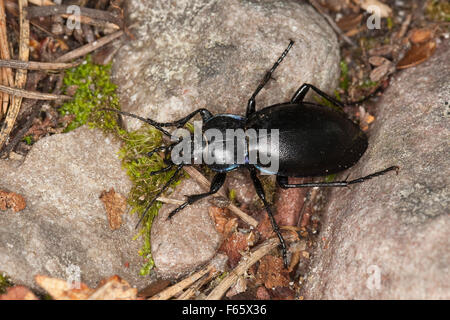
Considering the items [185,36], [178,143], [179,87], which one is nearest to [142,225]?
[178,143]

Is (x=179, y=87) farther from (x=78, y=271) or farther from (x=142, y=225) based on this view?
(x=78, y=271)

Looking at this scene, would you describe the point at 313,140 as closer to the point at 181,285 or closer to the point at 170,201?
the point at 170,201

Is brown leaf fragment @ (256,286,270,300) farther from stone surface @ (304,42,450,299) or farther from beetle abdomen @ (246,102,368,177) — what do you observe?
beetle abdomen @ (246,102,368,177)

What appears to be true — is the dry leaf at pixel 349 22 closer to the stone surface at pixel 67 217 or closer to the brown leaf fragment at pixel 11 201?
the stone surface at pixel 67 217

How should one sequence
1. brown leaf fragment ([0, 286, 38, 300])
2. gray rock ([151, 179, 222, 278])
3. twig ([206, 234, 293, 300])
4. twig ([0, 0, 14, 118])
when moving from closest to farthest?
brown leaf fragment ([0, 286, 38, 300])
twig ([206, 234, 293, 300])
gray rock ([151, 179, 222, 278])
twig ([0, 0, 14, 118])

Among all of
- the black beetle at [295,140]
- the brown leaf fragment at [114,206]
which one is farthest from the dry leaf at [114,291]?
the black beetle at [295,140]

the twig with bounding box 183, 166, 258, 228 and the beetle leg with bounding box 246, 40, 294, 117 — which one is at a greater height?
the beetle leg with bounding box 246, 40, 294, 117

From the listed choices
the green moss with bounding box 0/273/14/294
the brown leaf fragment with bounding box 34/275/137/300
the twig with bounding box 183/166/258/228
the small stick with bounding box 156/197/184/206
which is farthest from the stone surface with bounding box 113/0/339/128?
the green moss with bounding box 0/273/14/294
